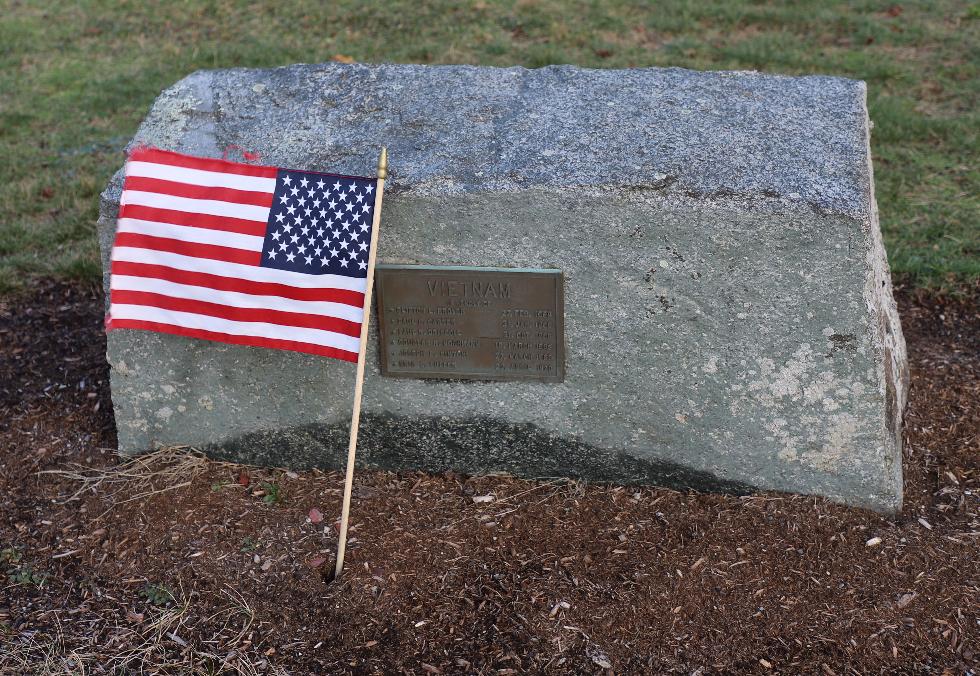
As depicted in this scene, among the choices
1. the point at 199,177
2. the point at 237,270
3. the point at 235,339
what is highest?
the point at 199,177

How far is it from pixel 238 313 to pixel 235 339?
0.31 ft

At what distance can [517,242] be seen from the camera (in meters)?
3.32

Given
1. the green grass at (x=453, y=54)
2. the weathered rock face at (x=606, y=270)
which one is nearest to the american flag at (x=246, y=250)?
the weathered rock face at (x=606, y=270)

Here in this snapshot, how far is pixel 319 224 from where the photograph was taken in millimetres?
3246

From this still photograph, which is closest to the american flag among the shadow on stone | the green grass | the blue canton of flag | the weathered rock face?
the blue canton of flag

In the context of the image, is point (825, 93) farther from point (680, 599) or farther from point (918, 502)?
point (680, 599)

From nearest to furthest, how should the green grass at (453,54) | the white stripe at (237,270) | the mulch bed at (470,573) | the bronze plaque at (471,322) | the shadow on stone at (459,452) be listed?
the mulch bed at (470,573) < the white stripe at (237,270) < the bronze plaque at (471,322) < the shadow on stone at (459,452) < the green grass at (453,54)

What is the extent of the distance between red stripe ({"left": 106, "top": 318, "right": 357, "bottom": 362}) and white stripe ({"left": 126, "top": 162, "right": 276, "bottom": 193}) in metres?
0.48

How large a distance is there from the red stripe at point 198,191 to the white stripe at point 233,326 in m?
0.39

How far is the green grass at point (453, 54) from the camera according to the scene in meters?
5.80

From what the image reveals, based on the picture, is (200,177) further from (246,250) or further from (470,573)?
(470,573)

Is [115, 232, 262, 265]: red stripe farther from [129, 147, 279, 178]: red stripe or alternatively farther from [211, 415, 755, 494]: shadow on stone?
[211, 415, 755, 494]: shadow on stone

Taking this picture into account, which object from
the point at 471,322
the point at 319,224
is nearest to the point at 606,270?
the point at 471,322

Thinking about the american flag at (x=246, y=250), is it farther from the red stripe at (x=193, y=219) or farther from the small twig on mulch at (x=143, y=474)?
the small twig on mulch at (x=143, y=474)
